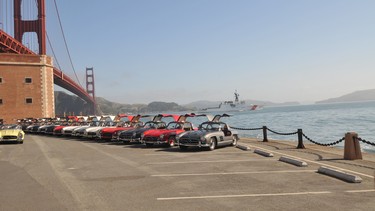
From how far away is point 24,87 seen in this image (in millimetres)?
52344

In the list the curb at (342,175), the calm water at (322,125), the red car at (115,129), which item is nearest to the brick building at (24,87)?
the calm water at (322,125)

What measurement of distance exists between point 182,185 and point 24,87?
49.7 metres

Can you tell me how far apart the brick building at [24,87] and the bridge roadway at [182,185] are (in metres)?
42.3

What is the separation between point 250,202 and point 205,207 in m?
0.87

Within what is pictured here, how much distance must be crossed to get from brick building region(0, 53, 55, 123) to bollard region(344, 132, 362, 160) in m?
47.5

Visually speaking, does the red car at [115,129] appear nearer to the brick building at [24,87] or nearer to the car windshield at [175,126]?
the car windshield at [175,126]

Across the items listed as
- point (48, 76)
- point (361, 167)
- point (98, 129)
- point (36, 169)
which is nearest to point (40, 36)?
point (48, 76)

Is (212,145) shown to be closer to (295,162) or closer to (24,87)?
(295,162)

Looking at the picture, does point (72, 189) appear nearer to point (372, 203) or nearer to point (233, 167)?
point (233, 167)

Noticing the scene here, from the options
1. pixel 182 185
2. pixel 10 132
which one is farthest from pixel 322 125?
pixel 182 185

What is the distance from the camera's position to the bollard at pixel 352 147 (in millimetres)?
12102

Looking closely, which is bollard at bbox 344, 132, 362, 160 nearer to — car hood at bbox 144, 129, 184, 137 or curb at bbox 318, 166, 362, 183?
curb at bbox 318, 166, 362, 183

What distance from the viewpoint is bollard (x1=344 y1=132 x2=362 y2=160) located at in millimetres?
12102

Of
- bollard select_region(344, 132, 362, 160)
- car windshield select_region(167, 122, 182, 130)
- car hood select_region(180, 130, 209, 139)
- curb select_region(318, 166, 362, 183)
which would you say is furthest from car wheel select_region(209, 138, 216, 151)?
curb select_region(318, 166, 362, 183)
